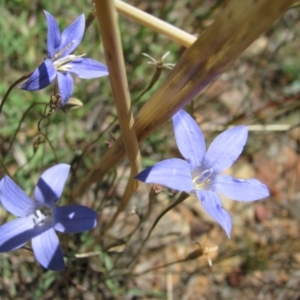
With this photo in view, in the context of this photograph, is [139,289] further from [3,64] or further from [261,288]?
[3,64]

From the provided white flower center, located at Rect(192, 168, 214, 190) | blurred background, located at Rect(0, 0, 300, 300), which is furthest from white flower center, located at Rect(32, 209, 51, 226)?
blurred background, located at Rect(0, 0, 300, 300)

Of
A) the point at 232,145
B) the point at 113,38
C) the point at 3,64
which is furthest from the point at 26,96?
the point at 113,38

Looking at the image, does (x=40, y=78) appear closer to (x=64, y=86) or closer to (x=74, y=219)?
(x=64, y=86)

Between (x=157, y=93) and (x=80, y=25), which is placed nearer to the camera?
(x=157, y=93)

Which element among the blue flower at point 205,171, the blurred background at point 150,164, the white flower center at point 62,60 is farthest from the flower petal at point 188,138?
the blurred background at point 150,164

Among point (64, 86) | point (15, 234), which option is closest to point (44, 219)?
point (15, 234)
